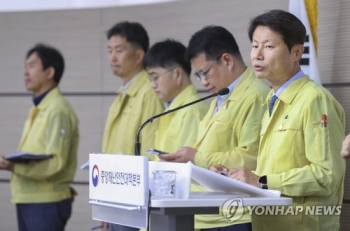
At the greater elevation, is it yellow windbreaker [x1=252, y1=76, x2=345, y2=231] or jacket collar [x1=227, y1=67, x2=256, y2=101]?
jacket collar [x1=227, y1=67, x2=256, y2=101]

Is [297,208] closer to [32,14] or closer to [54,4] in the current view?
[54,4]

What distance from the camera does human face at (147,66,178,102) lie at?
13.4 ft

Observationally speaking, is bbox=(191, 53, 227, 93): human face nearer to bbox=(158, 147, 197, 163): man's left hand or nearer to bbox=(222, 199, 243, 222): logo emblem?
bbox=(158, 147, 197, 163): man's left hand

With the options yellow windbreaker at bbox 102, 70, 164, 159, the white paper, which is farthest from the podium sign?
yellow windbreaker at bbox 102, 70, 164, 159

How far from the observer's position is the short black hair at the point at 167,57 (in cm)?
414

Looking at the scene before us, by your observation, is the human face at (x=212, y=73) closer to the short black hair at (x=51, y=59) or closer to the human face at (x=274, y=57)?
the human face at (x=274, y=57)

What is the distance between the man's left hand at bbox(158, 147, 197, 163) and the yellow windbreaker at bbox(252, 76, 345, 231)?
43 cm

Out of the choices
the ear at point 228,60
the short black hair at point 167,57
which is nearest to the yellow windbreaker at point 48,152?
the short black hair at point 167,57

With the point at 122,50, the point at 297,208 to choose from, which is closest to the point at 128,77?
the point at 122,50

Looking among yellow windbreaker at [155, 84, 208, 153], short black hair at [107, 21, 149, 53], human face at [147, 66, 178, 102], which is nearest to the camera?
yellow windbreaker at [155, 84, 208, 153]

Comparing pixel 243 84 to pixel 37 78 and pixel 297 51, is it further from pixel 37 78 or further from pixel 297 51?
pixel 37 78

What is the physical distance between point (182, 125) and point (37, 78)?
155 centimetres

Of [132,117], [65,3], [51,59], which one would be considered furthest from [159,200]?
[65,3]

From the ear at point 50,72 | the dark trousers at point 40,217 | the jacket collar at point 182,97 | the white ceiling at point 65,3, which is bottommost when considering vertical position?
the dark trousers at point 40,217
